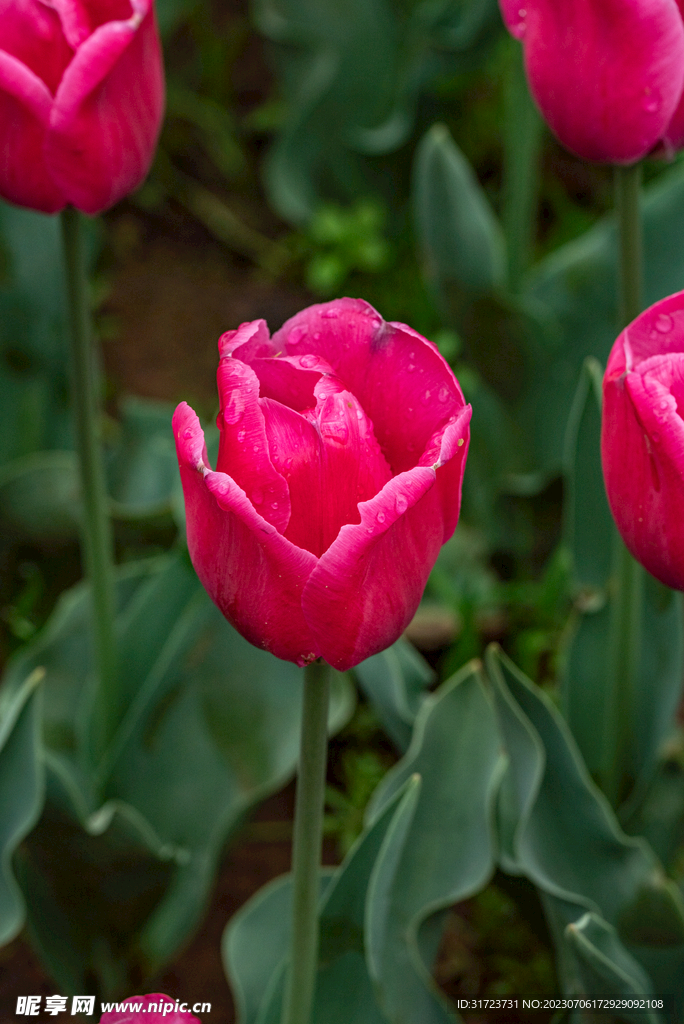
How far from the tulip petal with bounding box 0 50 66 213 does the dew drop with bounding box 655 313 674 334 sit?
0.41 meters

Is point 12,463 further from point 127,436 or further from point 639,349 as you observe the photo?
point 639,349

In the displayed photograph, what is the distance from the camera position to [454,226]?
1.37m

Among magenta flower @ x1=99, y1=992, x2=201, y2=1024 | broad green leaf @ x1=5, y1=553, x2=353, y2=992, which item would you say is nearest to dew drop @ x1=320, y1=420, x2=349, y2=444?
magenta flower @ x1=99, y1=992, x2=201, y2=1024

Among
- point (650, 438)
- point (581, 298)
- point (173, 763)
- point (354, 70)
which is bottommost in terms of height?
point (173, 763)

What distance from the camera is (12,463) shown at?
1436 millimetres

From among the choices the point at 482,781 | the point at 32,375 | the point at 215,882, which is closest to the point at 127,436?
the point at 32,375

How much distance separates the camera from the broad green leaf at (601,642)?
3.27ft

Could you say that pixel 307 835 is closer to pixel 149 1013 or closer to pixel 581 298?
pixel 149 1013

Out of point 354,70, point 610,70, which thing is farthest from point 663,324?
point 354,70

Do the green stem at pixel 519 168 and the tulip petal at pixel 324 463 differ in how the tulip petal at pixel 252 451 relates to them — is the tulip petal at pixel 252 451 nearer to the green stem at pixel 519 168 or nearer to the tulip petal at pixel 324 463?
the tulip petal at pixel 324 463

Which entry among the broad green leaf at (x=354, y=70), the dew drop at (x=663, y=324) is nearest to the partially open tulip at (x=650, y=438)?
the dew drop at (x=663, y=324)

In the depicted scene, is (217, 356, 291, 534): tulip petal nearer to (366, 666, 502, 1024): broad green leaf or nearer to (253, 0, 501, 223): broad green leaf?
(366, 666, 502, 1024): broad green leaf

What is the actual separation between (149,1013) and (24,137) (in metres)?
0.55

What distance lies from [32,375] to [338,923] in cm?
86
